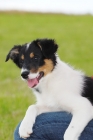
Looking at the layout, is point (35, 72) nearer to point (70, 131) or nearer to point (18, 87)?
point (70, 131)

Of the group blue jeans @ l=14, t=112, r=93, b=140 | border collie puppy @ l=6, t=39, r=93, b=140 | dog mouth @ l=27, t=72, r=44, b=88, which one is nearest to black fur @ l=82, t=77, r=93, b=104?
border collie puppy @ l=6, t=39, r=93, b=140

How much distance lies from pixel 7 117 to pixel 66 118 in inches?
97.5

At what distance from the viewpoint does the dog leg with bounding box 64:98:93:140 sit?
4199 millimetres

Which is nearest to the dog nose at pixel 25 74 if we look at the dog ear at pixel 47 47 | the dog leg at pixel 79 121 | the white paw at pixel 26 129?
the dog ear at pixel 47 47

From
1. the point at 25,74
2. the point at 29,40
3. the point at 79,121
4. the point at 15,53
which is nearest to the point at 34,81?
the point at 25,74

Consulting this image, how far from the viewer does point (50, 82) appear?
478 centimetres

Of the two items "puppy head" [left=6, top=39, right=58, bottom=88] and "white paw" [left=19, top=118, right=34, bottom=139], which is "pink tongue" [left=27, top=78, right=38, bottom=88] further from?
"white paw" [left=19, top=118, right=34, bottom=139]

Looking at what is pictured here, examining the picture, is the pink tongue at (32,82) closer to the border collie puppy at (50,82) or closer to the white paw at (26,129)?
the border collie puppy at (50,82)

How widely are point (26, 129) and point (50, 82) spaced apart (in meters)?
0.69

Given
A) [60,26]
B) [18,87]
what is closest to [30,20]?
[60,26]

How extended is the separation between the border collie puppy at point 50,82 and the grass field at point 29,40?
1.69 meters

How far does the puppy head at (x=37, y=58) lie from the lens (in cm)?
461

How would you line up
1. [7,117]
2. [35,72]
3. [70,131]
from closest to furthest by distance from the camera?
[70,131], [35,72], [7,117]

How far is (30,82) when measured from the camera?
461 centimetres
